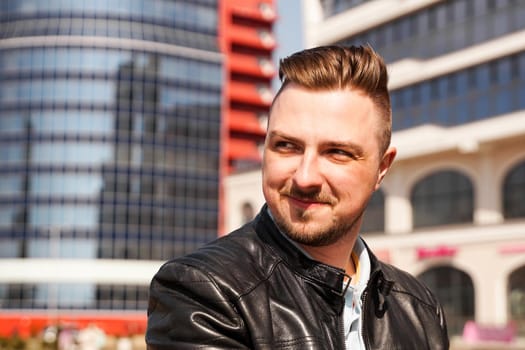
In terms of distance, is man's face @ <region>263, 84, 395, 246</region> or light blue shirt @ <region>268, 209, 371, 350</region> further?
light blue shirt @ <region>268, 209, 371, 350</region>

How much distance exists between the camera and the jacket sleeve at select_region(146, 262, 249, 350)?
1999 mm

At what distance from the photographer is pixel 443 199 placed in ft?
117

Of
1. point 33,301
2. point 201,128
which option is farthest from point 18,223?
point 201,128

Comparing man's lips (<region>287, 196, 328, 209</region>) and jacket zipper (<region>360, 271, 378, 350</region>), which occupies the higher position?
man's lips (<region>287, 196, 328, 209</region>)

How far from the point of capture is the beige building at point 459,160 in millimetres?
32656

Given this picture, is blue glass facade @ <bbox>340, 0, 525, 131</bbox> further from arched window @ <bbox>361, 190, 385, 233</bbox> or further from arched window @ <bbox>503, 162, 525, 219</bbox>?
arched window @ <bbox>361, 190, 385, 233</bbox>

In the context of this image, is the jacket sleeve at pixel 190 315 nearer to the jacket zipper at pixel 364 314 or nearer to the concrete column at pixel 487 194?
the jacket zipper at pixel 364 314

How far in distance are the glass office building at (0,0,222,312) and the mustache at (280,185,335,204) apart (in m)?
64.7

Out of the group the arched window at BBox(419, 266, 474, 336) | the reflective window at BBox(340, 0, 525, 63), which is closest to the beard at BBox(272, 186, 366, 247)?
the reflective window at BBox(340, 0, 525, 63)

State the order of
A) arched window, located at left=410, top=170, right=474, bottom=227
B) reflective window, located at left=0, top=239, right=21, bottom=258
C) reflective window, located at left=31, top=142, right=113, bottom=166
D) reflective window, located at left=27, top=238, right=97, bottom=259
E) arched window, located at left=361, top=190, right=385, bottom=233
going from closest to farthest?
arched window, located at left=410, top=170, right=474, bottom=227 → arched window, located at left=361, top=190, right=385, bottom=233 → reflective window, located at left=27, top=238, right=97, bottom=259 → reflective window, located at left=0, top=239, right=21, bottom=258 → reflective window, located at left=31, top=142, right=113, bottom=166

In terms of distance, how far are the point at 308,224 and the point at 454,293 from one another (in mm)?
34346

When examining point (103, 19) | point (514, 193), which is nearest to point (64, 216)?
point (103, 19)

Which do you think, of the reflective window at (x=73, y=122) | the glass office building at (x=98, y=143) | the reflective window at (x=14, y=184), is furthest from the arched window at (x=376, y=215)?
the reflective window at (x=14, y=184)

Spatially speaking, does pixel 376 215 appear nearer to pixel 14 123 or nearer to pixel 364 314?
pixel 364 314
